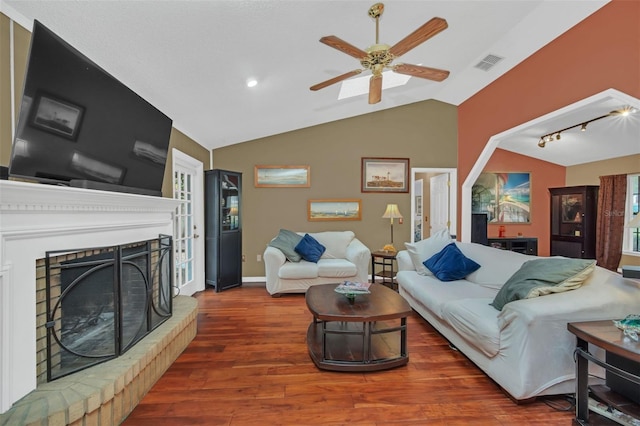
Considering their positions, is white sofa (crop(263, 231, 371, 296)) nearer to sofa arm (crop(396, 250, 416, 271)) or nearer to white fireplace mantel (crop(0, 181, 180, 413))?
sofa arm (crop(396, 250, 416, 271))

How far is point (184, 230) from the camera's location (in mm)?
4215

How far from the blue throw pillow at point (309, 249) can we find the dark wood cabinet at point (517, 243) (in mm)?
3469

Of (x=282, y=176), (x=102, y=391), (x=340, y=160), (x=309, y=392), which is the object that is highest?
(x=340, y=160)

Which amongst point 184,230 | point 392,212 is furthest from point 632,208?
point 184,230

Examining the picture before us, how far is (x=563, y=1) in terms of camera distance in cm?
264

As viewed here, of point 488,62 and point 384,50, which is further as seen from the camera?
point 488,62

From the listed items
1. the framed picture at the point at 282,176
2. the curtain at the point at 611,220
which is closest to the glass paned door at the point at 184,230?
the framed picture at the point at 282,176

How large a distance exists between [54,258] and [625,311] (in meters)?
3.42

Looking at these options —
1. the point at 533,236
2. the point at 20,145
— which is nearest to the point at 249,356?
the point at 20,145

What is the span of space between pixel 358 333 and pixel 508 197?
5.44 metres

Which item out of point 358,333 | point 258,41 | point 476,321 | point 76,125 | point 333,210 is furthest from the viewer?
point 333,210

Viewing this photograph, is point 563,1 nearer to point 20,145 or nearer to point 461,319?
point 461,319

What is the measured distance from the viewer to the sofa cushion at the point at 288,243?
4461mm

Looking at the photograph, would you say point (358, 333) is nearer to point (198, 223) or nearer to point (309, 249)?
point (309, 249)
